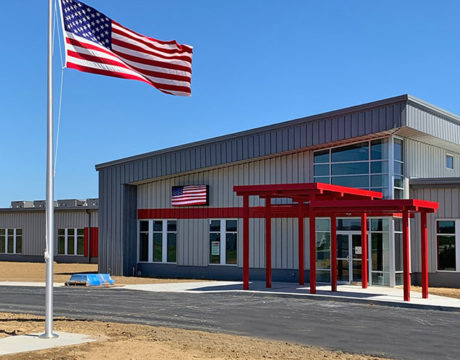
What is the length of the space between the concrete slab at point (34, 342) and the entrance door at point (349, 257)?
15.3 meters

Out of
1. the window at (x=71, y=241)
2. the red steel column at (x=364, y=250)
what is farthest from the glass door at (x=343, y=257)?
the window at (x=71, y=241)

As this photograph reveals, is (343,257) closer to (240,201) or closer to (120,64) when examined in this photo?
(240,201)

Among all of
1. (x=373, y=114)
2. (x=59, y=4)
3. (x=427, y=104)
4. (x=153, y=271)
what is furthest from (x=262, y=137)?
(x=59, y=4)

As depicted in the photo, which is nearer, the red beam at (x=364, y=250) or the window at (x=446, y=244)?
the red beam at (x=364, y=250)

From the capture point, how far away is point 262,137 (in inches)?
1113

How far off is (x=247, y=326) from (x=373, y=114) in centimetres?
1274

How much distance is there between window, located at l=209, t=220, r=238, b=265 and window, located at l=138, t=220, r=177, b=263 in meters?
2.29

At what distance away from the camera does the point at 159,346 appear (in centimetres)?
1189

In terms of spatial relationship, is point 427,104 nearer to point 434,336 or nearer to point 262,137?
point 262,137

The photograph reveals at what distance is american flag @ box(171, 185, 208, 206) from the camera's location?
99.9 feet

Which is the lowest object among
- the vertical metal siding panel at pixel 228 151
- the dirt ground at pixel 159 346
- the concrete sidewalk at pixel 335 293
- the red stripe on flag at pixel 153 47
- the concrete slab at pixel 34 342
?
the concrete sidewalk at pixel 335 293

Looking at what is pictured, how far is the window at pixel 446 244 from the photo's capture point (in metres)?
25.8

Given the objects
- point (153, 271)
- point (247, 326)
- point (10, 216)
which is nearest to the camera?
point (247, 326)

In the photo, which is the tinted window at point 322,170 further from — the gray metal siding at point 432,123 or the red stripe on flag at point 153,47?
the red stripe on flag at point 153,47
